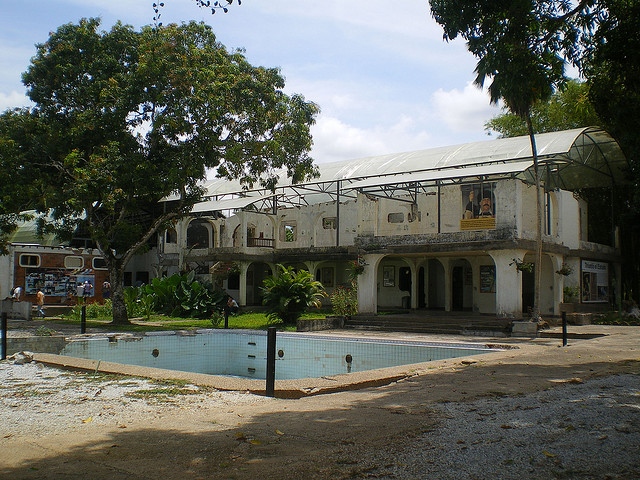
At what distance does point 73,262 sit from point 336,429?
27797 millimetres

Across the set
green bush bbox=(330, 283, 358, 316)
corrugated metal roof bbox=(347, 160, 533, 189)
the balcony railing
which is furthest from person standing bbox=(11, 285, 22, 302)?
corrugated metal roof bbox=(347, 160, 533, 189)

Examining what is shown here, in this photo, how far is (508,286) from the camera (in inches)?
773

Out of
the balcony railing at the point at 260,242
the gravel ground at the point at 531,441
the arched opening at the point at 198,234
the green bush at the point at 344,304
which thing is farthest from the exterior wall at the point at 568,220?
the arched opening at the point at 198,234

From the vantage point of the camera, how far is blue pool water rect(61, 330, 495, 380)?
13.9 meters

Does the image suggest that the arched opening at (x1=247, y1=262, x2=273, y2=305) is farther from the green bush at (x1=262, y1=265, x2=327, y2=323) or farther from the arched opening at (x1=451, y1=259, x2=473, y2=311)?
the green bush at (x1=262, y1=265, x2=327, y2=323)

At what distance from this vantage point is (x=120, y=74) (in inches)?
794

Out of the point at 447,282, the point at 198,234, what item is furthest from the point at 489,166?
the point at 198,234

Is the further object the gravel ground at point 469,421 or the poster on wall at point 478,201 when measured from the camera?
the poster on wall at point 478,201

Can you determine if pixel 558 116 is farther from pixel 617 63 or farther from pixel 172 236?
pixel 617 63

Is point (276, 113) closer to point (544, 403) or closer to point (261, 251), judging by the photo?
point (261, 251)

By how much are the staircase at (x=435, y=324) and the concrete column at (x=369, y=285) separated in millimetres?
422

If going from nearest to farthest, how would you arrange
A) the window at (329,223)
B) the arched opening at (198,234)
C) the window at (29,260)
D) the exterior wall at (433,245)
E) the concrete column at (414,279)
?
the exterior wall at (433,245)
the concrete column at (414,279)
the window at (29,260)
the window at (329,223)
the arched opening at (198,234)

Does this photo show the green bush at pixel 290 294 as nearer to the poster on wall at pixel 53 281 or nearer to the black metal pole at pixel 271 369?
the black metal pole at pixel 271 369

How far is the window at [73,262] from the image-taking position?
30062 millimetres
